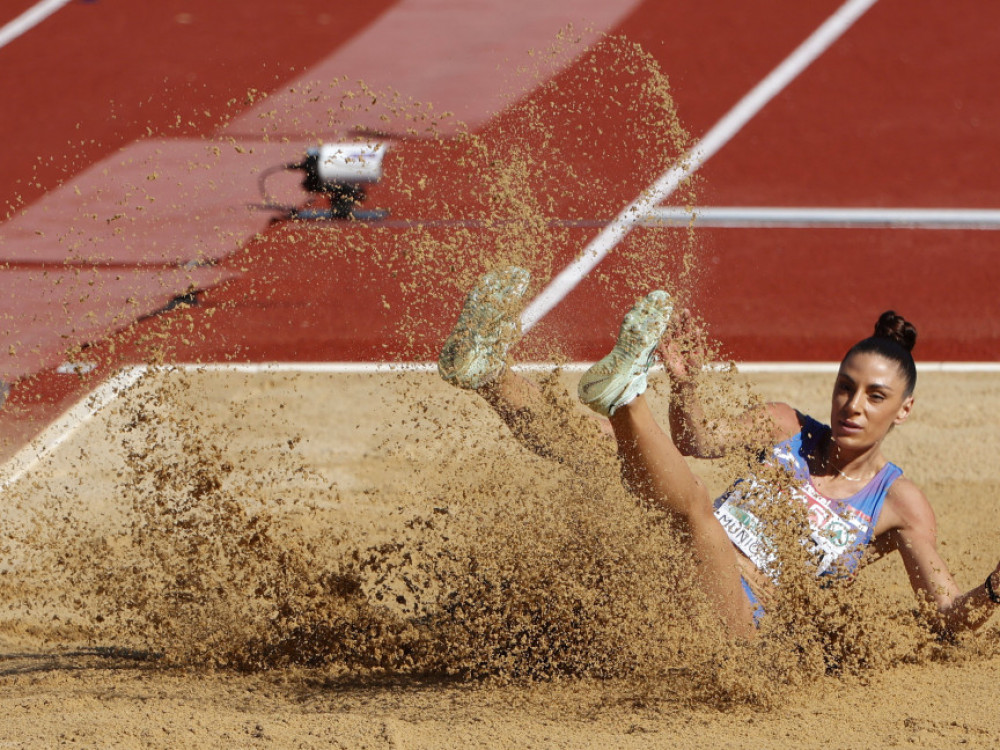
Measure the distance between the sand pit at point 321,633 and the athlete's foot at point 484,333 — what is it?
433 millimetres

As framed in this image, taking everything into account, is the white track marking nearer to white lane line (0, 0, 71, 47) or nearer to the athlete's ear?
the athlete's ear

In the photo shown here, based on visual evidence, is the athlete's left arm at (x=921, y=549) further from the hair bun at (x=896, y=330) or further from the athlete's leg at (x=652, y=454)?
the athlete's leg at (x=652, y=454)

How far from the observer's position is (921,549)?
3326mm

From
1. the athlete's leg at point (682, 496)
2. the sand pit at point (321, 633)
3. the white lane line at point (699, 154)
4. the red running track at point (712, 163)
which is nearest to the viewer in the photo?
the sand pit at point (321, 633)

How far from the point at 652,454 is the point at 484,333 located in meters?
0.57

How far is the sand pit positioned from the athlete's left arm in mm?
139

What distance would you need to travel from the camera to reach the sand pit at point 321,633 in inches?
113

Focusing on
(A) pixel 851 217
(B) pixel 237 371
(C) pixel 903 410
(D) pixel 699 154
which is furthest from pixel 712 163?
(C) pixel 903 410

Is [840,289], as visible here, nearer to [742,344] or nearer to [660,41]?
[742,344]

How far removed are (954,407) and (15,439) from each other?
12.4 feet

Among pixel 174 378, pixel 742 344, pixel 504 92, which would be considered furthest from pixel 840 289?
pixel 174 378

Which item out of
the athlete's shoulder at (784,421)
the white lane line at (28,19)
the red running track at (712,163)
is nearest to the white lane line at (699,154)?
the red running track at (712,163)

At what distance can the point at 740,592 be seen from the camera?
127 inches

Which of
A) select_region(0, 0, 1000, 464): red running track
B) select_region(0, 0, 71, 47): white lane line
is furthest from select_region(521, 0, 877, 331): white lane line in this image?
select_region(0, 0, 71, 47): white lane line
